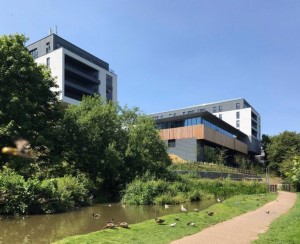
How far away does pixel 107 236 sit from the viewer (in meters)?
13.0

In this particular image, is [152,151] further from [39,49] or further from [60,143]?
[39,49]

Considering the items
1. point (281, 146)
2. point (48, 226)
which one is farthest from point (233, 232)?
point (281, 146)

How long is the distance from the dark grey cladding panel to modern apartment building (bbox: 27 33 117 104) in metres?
21.9

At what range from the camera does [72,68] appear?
7919 cm

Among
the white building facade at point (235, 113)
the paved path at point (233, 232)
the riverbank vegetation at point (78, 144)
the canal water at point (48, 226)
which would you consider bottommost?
the canal water at point (48, 226)

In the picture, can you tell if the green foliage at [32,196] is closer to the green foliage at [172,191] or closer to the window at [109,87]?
the green foliage at [172,191]

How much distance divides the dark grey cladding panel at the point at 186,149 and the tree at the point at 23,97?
121ft

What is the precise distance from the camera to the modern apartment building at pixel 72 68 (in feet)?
249

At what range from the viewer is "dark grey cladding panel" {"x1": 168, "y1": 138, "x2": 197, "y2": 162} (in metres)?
68.1

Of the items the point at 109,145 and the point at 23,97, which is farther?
the point at 109,145

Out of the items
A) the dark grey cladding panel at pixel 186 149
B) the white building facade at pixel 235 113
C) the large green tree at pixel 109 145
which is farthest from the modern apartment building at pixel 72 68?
the large green tree at pixel 109 145

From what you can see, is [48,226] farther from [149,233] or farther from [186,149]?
[186,149]

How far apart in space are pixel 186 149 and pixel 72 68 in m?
30.0

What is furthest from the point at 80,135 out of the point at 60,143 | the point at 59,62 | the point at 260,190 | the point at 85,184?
the point at 59,62
